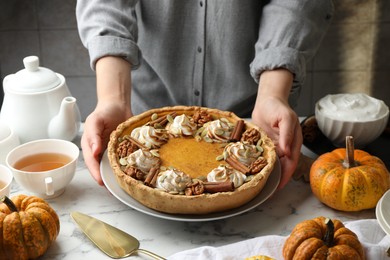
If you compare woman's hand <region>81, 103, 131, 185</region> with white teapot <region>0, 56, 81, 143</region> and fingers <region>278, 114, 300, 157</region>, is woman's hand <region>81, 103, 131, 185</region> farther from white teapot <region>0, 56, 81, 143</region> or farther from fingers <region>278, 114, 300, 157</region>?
fingers <region>278, 114, 300, 157</region>

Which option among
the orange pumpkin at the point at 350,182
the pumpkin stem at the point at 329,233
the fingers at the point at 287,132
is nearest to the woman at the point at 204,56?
the fingers at the point at 287,132

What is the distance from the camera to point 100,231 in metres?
1.34

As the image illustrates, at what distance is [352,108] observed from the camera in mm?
1704

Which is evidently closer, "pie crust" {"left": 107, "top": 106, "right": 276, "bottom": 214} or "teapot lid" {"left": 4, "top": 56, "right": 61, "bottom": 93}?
"pie crust" {"left": 107, "top": 106, "right": 276, "bottom": 214}

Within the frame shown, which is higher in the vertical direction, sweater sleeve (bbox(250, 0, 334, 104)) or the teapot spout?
sweater sleeve (bbox(250, 0, 334, 104))

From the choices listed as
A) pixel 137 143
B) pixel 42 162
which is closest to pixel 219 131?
pixel 137 143

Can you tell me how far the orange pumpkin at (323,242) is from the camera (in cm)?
118

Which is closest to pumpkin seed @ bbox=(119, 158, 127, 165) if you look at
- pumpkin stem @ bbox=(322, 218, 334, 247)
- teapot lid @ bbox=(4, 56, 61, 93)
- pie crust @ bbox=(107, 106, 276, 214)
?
pie crust @ bbox=(107, 106, 276, 214)

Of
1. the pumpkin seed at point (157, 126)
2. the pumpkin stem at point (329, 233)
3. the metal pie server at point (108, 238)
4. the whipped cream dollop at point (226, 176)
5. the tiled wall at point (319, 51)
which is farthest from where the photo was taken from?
the tiled wall at point (319, 51)

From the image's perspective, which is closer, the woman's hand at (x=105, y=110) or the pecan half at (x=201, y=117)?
the woman's hand at (x=105, y=110)

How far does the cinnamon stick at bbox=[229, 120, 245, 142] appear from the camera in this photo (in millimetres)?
1574

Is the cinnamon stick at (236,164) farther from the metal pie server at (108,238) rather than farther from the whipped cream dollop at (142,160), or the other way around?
the metal pie server at (108,238)

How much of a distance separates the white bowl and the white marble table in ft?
0.70

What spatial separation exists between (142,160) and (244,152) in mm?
250
